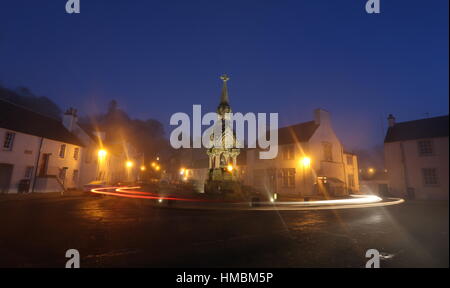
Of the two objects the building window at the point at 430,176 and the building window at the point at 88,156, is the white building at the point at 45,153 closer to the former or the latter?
the building window at the point at 88,156

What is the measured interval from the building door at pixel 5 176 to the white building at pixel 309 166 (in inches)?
1217

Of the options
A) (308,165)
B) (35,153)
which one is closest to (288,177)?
(308,165)

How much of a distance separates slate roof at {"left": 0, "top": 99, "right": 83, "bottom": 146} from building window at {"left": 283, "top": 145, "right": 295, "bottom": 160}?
103 feet

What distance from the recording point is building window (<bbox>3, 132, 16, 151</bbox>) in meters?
22.7

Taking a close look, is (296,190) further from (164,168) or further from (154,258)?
(164,168)

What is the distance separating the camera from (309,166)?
29.2 meters

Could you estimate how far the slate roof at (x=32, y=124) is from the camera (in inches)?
956

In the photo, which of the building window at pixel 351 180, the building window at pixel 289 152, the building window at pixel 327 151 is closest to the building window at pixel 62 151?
the building window at pixel 289 152

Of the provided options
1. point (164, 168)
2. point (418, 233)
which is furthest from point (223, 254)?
point (164, 168)

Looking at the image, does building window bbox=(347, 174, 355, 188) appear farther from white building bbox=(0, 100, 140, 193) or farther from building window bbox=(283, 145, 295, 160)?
white building bbox=(0, 100, 140, 193)

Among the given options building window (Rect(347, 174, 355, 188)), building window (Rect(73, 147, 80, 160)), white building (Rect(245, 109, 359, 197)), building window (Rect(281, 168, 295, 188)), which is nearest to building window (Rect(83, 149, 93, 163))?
building window (Rect(73, 147, 80, 160))

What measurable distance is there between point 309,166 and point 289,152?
149 inches
